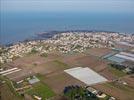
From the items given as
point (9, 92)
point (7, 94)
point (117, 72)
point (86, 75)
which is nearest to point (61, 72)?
point (86, 75)

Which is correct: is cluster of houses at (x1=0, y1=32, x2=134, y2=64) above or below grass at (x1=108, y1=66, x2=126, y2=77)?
below

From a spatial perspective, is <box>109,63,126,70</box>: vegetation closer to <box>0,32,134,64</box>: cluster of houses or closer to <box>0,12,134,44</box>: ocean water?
<box>0,32,134,64</box>: cluster of houses

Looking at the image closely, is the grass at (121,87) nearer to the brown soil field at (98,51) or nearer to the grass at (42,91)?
the grass at (42,91)

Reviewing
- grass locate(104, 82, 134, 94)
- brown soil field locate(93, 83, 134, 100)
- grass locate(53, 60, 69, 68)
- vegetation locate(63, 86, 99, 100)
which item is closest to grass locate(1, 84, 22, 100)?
vegetation locate(63, 86, 99, 100)

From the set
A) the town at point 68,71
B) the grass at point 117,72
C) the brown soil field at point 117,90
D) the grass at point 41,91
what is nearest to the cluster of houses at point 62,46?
the town at point 68,71

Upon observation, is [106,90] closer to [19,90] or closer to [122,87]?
[122,87]

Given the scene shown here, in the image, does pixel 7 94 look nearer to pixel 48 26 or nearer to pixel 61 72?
pixel 61 72
